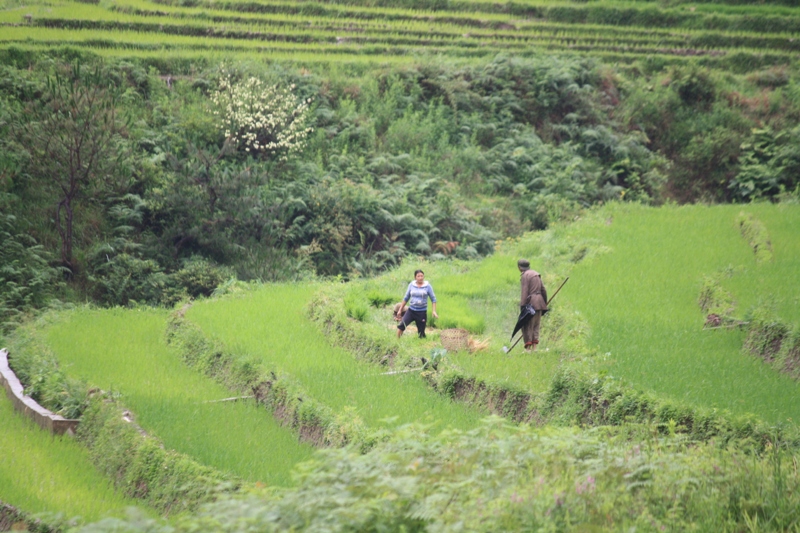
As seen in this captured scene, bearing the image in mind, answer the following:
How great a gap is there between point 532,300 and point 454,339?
133cm

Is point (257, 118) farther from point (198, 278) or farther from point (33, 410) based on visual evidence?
point (33, 410)

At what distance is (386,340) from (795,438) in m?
5.45

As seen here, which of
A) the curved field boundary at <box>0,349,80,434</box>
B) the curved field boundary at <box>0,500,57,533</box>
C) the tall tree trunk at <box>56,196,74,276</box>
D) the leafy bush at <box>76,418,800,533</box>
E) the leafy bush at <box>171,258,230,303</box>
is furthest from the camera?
the leafy bush at <box>171,258,230,303</box>

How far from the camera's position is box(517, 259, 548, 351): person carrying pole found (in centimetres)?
1059

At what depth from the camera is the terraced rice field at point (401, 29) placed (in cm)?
2209

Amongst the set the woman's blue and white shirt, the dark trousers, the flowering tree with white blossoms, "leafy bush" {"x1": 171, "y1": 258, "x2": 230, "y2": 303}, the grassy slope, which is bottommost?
"leafy bush" {"x1": 171, "y1": 258, "x2": 230, "y2": 303}

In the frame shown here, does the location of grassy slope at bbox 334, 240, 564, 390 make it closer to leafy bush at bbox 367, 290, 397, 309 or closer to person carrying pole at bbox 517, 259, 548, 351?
leafy bush at bbox 367, 290, 397, 309

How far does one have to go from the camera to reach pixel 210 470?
24.4 ft

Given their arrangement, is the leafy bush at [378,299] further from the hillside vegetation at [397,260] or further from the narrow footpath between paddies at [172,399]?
the narrow footpath between paddies at [172,399]

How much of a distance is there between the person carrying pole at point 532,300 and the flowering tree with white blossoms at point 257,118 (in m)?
10.6

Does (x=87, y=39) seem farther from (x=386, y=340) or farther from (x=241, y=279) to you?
(x=386, y=340)

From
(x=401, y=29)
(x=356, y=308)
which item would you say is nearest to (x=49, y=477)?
(x=356, y=308)

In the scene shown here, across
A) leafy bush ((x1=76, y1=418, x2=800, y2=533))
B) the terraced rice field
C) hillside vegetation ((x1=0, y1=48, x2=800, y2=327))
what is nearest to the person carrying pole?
leafy bush ((x1=76, y1=418, x2=800, y2=533))

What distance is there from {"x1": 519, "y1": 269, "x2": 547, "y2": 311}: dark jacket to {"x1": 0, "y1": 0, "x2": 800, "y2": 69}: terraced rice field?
48.1 ft
